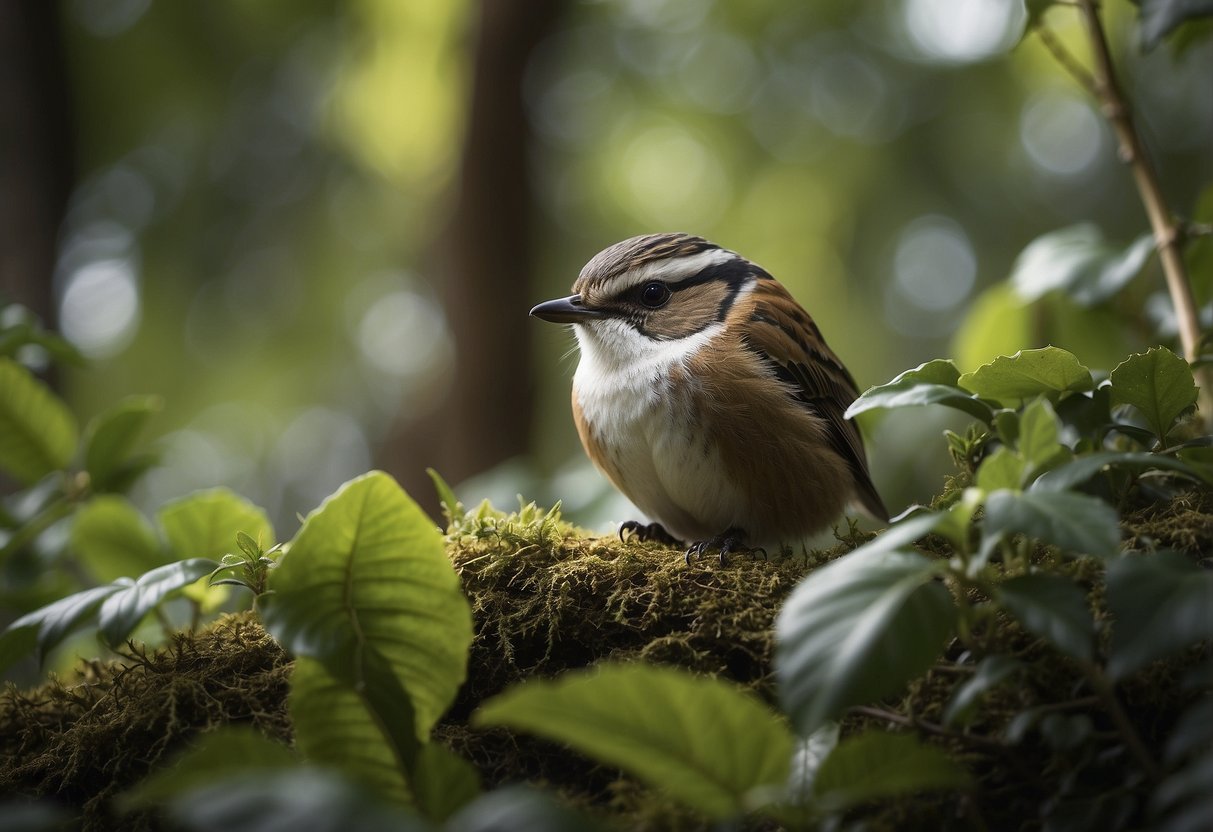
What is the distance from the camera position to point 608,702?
106 cm

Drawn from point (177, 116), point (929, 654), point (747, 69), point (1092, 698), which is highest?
point (177, 116)

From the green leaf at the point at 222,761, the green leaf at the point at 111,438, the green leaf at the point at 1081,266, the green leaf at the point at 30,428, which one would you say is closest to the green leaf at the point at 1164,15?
the green leaf at the point at 1081,266

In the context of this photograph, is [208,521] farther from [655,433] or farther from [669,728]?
[669,728]

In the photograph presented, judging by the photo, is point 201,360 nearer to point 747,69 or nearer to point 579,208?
point 579,208

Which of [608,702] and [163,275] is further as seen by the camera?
[163,275]

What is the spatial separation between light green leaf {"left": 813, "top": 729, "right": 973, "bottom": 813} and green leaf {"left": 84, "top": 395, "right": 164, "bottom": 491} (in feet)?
7.04

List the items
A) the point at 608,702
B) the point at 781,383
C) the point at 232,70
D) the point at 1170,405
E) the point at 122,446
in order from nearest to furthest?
the point at 608,702 → the point at 1170,405 → the point at 122,446 → the point at 781,383 → the point at 232,70

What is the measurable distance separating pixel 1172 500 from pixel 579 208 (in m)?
6.40

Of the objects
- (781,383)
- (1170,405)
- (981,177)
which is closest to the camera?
(1170,405)

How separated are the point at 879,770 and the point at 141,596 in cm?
142

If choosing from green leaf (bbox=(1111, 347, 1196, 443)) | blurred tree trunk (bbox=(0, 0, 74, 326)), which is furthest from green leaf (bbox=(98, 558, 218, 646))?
blurred tree trunk (bbox=(0, 0, 74, 326))

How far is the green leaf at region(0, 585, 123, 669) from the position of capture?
72.7 inches

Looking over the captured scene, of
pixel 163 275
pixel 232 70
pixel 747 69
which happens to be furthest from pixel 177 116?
pixel 747 69

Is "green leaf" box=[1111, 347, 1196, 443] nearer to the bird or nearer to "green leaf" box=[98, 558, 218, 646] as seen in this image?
the bird
